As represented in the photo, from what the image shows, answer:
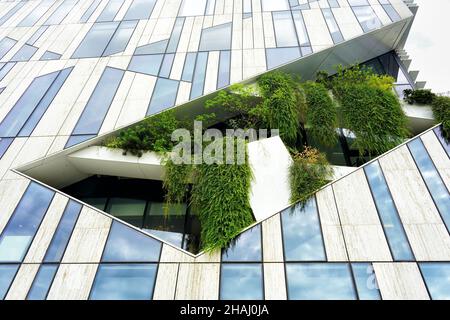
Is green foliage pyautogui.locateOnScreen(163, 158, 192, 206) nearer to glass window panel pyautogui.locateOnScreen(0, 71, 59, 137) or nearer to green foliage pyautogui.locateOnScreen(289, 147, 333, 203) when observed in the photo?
green foliage pyautogui.locateOnScreen(289, 147, 333, 203)

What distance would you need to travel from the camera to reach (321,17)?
17594 mm

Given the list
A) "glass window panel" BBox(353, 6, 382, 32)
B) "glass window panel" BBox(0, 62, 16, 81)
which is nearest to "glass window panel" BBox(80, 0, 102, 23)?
"glass window panel" BBox(0, 62, 16, 81)

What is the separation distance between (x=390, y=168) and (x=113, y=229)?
10504 millimetres

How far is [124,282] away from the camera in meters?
8.95

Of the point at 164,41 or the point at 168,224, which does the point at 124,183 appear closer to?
the point at 168,224

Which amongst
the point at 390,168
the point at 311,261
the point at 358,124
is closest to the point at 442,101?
the point at 358,124

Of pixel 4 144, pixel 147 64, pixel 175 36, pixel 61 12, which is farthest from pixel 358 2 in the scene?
pixel 4 144

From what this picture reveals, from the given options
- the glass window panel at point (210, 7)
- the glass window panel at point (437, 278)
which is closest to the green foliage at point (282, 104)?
the glass window panel at point (437, 278)

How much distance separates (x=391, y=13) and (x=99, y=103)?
17.9m

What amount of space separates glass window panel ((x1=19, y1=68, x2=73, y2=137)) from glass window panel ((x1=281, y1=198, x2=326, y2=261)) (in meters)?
12.1

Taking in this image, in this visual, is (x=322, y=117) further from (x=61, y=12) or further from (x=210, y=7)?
(x=61, y=12)

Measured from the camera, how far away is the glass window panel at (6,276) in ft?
28.8

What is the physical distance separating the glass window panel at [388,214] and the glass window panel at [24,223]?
12.0 meters

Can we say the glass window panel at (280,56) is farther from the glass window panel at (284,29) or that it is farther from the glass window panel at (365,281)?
the glass window panel at (365,281)
